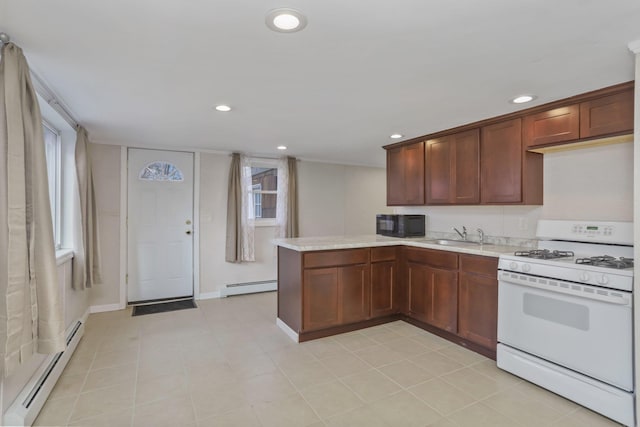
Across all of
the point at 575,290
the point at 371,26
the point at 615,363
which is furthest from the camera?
the point at 575,290

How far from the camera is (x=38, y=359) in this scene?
7.41 ft

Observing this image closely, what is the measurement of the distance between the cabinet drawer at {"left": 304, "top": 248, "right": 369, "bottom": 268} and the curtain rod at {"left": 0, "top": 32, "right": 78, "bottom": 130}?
2375 millimetres

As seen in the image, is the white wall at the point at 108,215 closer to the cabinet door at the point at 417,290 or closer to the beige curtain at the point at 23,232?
the beige curtain at the point at 23,232

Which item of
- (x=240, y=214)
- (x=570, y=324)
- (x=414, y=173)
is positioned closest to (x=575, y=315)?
(x=570, y=324)

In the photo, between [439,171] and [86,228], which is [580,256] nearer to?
[439,171]

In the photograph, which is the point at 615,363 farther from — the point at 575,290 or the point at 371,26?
the point at 371,26

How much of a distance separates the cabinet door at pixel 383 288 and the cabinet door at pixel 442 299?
1.35 feet

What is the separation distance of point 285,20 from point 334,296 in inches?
99.8

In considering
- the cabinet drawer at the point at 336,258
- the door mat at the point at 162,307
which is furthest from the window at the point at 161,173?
the cabinet drawer at the point at 336,258

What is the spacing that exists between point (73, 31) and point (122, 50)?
9.0 inches

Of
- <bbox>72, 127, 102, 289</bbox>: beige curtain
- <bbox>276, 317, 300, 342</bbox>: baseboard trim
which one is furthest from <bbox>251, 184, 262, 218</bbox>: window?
<bbox>72, 127, 102, 289</bbox>: beige curtain

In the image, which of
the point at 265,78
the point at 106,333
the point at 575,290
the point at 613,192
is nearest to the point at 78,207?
the point at 106,333

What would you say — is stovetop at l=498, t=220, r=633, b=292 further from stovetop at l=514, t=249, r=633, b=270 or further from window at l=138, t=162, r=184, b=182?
window at l=138, t=162, r=184, b=182

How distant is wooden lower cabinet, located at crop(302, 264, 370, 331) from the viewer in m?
3.21
